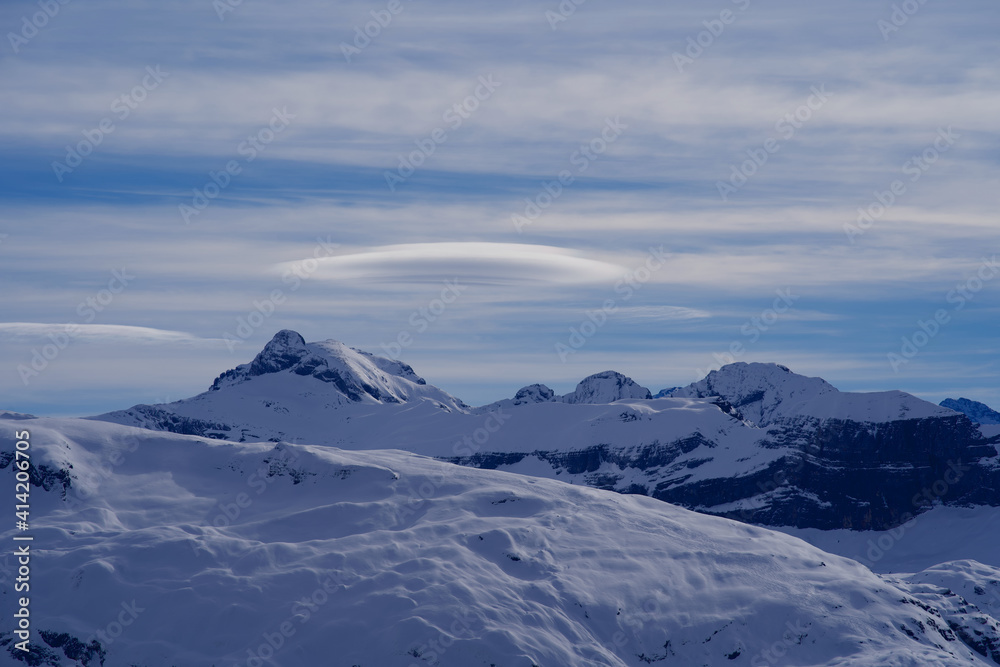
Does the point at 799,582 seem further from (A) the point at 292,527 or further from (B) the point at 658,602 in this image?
(A) the point at 292,527

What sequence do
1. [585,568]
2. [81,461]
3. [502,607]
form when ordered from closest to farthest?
[502,607] → [585,568] → [81,461]

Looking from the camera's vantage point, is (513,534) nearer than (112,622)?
No

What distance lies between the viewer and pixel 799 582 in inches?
5217

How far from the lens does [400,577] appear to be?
120875 millimetres

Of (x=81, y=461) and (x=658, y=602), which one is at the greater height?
(x=81, y=461)

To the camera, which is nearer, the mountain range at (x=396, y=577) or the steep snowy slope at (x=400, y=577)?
the mountain range at (x=396, y=577)

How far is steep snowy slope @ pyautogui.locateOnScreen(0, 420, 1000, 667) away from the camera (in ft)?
363

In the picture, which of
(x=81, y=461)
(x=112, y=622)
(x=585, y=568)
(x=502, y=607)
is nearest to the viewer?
(x=112, y=622)

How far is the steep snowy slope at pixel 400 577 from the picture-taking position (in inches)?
4358

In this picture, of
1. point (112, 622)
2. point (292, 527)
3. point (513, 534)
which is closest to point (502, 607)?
point (513, 534)

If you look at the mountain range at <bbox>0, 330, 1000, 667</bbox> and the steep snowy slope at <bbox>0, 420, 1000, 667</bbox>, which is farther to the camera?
the steep snowy slope at <bbox>0, 420, 1000, 667</bbox>

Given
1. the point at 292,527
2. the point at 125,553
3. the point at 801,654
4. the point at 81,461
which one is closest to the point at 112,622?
the point at 125,553

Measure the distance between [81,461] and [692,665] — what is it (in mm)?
83348

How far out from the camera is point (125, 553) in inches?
4756
